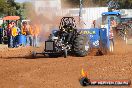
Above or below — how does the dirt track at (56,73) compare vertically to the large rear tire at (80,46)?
below

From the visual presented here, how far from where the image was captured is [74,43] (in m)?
19.0

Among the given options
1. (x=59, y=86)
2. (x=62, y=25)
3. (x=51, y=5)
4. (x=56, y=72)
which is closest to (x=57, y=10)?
(x=51, y=5)

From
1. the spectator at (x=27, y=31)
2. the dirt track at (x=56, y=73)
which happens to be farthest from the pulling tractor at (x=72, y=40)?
the spectator at (x=27, y=31)

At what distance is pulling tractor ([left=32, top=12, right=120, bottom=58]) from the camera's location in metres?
18.7

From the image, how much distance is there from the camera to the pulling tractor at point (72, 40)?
18.7 metres

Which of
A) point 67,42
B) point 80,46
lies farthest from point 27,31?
point 80,46

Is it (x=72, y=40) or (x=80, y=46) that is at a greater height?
(x=72, y=40)

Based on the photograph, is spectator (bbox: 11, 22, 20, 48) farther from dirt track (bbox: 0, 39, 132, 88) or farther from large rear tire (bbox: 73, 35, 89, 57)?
dirt track (bbox: 0, 39, 132, 88)

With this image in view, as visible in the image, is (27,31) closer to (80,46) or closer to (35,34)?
(35,34)

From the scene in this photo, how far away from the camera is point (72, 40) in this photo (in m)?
19.1

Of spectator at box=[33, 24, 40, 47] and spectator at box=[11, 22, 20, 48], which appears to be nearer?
spectator at box=[11, 22, 20, 48]

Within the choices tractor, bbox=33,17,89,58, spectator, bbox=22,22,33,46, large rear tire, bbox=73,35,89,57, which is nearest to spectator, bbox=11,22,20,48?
spectator, bbox=22,22,33,46

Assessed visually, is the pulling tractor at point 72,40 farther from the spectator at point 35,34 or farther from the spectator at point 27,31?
the spectator at point 27,31

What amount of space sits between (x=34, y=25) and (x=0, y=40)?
4.94m
